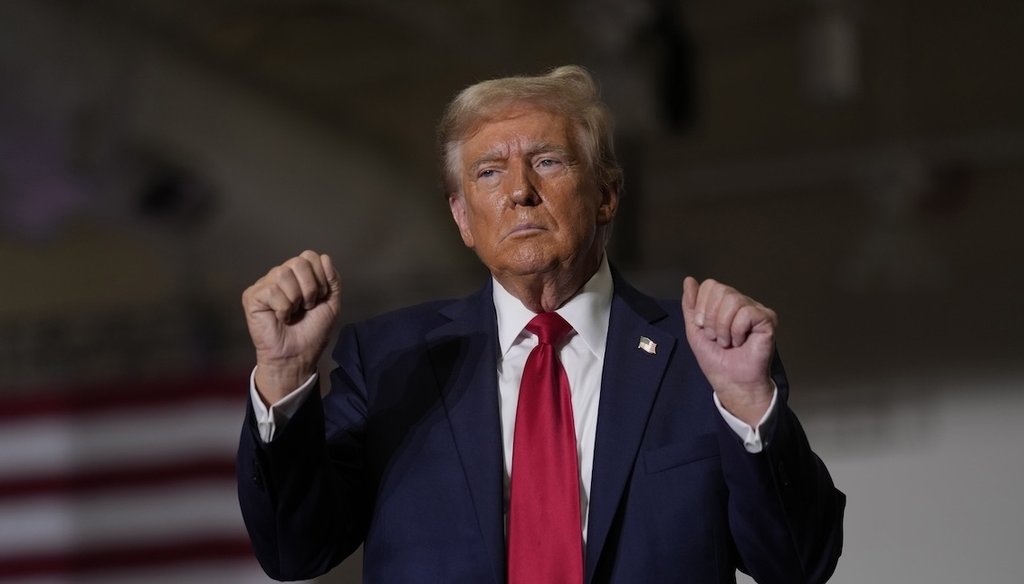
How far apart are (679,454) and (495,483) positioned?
7.4 inches

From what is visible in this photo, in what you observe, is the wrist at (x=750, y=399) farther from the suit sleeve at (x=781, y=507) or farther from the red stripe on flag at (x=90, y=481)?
the red stripe on flag at (x=90, y=481)

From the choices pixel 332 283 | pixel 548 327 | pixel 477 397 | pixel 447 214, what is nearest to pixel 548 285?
pixel 548 327

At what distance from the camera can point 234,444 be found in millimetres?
3525

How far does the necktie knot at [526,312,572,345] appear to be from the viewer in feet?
4.88

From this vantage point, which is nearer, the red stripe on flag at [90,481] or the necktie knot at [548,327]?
the necktie knot at [548,327]

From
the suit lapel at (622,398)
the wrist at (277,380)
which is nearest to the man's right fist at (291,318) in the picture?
the wrist at (277,380)

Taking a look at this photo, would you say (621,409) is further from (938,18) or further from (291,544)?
(938,18)

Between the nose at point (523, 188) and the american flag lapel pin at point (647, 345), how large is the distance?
19 centimetres

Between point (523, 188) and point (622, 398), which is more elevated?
point (523, 188)

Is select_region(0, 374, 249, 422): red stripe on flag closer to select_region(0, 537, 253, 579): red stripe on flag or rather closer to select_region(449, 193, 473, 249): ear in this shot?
select_region(0, 537, 253, 579): red stripe on flag

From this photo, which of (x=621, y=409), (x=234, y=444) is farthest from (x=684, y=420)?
(x=234, y=444)

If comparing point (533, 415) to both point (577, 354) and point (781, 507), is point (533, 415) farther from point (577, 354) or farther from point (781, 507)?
point (781, 507)

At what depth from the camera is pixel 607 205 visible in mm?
1566

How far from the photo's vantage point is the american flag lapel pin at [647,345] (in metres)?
1.48
